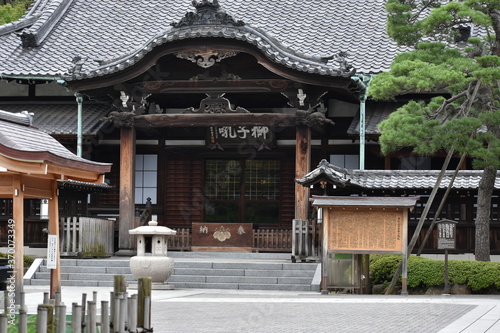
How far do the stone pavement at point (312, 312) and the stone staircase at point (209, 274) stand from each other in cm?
154

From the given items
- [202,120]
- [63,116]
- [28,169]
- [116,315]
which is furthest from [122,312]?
[63,116]

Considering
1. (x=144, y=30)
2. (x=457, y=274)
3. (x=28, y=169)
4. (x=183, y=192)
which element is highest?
(x=144, y=30)

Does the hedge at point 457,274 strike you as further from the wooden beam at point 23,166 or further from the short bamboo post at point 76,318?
the short bamboo post at point 76,318

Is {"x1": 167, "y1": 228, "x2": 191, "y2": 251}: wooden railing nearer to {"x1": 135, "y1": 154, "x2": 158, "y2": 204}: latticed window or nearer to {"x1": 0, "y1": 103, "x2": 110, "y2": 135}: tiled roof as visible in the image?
{"x1": 135, "y1": 154, "x2": 158, "y2": 204}: latticed window

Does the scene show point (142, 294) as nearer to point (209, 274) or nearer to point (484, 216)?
point (209, 274)

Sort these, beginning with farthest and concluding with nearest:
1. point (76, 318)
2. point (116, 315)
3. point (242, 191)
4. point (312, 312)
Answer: point (242, 191)
point (312, 312)
point (116, 315)
point (76, 318)

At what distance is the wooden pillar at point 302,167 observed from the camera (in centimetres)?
2452

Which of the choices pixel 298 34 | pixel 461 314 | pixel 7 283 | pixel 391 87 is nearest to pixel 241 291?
pixel 391 87

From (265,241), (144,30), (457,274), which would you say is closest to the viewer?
(457,274)

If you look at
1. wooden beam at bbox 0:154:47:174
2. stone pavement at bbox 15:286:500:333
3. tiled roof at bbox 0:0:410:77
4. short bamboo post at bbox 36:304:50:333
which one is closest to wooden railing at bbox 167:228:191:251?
tiled roof at bbox 0:0:410:77

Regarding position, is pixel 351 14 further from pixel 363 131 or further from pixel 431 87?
pixel 431 87

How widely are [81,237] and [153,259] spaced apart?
405 cm

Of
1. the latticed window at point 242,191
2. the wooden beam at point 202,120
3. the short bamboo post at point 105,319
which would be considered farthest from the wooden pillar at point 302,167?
the short bamboo post at point 105,319

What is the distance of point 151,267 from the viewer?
68.9 feet
